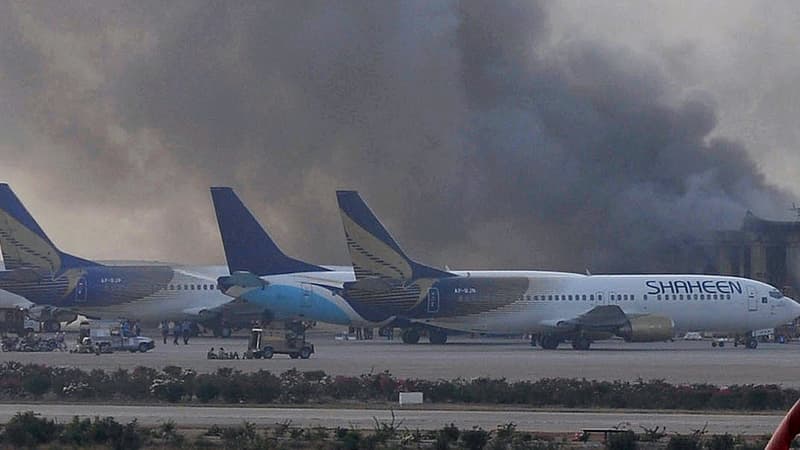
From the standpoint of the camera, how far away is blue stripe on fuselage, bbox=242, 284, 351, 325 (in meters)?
89.9

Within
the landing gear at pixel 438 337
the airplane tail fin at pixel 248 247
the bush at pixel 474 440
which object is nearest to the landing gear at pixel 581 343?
the landing gear at pixel 438 337

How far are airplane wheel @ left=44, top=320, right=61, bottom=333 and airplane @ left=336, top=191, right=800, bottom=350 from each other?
96.3 ft

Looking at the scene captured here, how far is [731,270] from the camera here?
355 feet

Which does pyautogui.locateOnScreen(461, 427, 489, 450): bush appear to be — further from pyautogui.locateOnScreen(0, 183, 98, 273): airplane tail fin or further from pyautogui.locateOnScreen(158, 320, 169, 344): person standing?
pyautogui.locateOnScreen(0, 183, 98, 273): airplane tail fin

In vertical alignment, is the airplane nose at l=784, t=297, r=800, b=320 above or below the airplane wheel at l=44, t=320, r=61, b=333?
below

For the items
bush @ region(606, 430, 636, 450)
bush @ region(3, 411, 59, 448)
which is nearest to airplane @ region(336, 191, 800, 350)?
bush @ region(3, 411, 59, 448)

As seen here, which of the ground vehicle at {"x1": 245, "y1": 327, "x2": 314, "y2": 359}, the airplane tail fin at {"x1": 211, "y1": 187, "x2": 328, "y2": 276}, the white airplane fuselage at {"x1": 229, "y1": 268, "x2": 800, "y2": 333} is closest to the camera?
the ground vehicle at {"x1": 245, "y1": 327, "x2": 314, "y2": 359}

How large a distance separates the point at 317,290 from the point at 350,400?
4528 cm

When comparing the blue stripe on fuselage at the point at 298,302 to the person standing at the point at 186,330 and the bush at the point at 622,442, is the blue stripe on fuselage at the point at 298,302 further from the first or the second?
the bush at the point at 622,442

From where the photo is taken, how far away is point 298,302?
295ft

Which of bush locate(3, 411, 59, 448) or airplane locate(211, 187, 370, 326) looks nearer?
bush locate(3, 411, 59, 448)

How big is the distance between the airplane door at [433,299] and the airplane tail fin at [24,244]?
27.4 m

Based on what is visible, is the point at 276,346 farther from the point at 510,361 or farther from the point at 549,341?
the point at 549,341

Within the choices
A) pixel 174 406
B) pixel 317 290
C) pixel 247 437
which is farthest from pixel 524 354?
pixel 247 437
